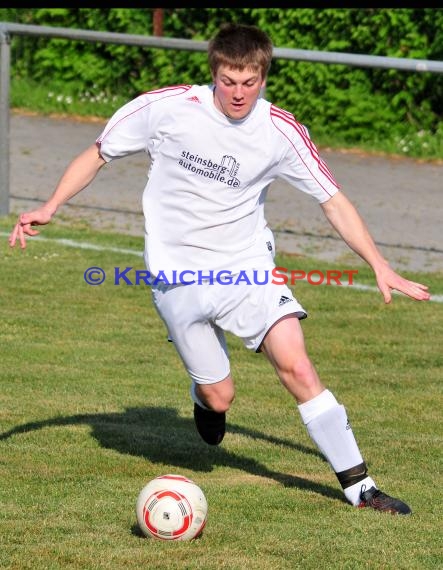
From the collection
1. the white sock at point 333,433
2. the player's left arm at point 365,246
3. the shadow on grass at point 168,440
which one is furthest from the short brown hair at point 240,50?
the shadow on grass at point 168,440

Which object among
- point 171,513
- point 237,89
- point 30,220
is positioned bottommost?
point 171,513

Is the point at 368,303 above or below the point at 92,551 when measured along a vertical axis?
below

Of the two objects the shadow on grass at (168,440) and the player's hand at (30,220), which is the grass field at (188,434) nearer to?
the shadow on grass at (168,440)

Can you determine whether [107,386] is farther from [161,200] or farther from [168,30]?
[168,30]

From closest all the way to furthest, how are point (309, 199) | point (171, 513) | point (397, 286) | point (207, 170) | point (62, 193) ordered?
point (171, 513)
point (397, 286)
point (207, 170)
point (62, 193)
point (309, 199)

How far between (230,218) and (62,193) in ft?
2.60

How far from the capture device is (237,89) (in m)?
6.42

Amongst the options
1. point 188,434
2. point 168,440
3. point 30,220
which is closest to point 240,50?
point 30,220

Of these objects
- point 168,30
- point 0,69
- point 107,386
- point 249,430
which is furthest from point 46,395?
point 168,30

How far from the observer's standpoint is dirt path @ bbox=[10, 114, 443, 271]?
44.9 ft

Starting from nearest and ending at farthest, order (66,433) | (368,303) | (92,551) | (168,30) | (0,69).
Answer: (92,551), (66,433), (368,303), (0,69), (168,30)

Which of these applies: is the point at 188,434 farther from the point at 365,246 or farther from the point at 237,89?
the point at 237,89

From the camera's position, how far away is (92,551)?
18.8ft

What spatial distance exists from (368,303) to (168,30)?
9004 millimetres
